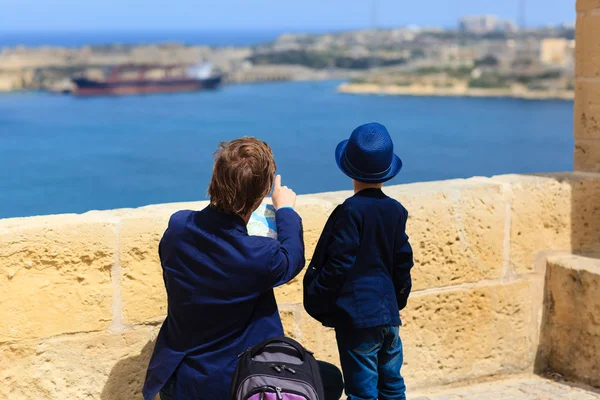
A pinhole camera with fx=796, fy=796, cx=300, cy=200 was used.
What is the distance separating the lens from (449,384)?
237 cm

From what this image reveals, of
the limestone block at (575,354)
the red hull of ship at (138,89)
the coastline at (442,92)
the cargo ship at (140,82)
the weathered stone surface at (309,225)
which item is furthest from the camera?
the cargo ship at (140,82)

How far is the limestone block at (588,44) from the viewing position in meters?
2.61

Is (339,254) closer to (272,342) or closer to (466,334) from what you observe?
(272,342)

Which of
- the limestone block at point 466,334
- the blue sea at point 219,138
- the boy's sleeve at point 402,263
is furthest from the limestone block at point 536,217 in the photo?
the blue sea at point 219,138

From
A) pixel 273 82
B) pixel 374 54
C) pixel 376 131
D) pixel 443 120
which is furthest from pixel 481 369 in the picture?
pixel 374 54

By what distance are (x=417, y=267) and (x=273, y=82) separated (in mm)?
66712

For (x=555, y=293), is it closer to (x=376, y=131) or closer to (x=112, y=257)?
(x=376, y=131)

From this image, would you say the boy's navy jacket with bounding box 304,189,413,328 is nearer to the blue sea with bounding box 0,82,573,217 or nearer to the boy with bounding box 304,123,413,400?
the boy with bounding box 304,123,413,400

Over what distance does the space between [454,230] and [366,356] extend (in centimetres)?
76

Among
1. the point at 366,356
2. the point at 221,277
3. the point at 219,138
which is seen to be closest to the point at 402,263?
the point at 366,356

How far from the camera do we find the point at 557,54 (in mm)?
60938

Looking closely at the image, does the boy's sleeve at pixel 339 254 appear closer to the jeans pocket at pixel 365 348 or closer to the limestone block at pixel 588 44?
the jeans pocket at pixel 365 348

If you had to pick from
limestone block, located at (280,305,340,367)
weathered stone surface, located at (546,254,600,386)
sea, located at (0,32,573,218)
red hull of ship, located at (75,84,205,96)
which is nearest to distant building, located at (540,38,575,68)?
sea, located at (0,32,573,218)

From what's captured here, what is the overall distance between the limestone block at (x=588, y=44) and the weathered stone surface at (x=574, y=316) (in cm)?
64
